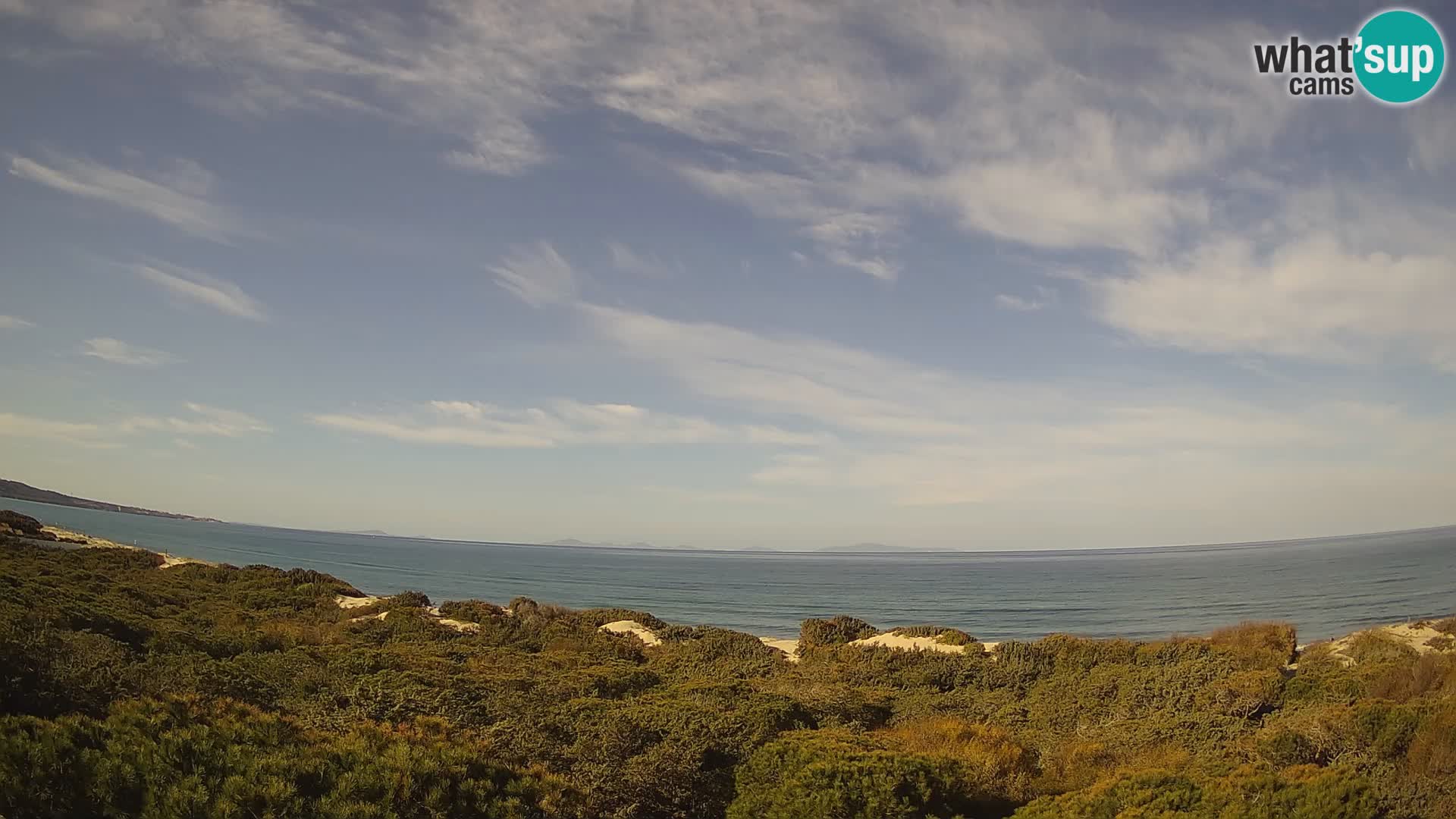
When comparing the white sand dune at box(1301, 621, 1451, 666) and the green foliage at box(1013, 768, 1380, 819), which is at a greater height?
the green foliage at box(1013, 768, 1380, 819)

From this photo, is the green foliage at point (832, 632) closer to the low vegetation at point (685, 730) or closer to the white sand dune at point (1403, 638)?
the low vegetation at point (685, 730)

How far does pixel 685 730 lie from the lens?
876 cm

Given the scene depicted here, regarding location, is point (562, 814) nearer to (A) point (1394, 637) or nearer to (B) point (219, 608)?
(B) point (219, 608)

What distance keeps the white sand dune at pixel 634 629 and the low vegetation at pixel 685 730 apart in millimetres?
4888

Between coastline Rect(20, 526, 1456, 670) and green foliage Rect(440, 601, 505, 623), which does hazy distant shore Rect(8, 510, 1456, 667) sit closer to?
coastline Rect(20, 526, 1456, 670)

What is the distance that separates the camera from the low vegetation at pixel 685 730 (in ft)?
18.8

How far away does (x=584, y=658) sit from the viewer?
1678 cm

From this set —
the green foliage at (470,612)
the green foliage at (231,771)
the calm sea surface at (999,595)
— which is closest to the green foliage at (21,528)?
the calm sea surface at (999,595)

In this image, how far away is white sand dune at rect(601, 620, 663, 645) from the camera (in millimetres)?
22242

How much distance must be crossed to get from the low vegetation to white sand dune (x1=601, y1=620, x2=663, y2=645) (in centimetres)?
489

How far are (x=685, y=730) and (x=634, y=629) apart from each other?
1547 cm

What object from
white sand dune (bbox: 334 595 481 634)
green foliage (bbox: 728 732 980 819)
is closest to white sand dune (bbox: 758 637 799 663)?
white sand dune (bbox: 334 595 481 634)

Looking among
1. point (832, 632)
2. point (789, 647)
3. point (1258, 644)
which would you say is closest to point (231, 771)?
point (832, 632)

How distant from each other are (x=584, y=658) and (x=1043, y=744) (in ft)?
34.0
